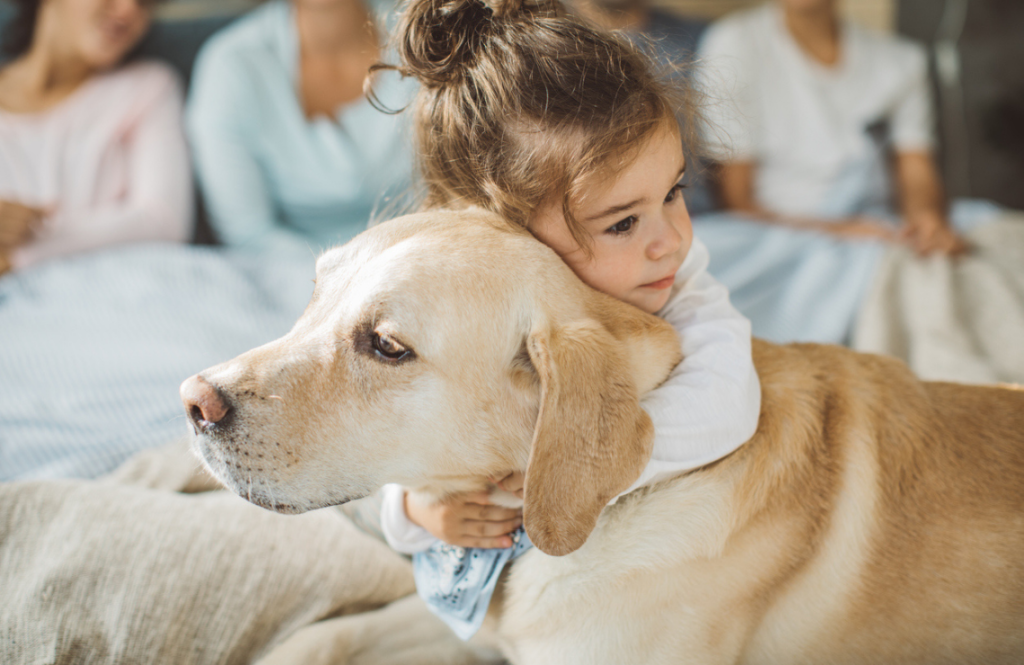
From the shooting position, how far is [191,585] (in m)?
1.30

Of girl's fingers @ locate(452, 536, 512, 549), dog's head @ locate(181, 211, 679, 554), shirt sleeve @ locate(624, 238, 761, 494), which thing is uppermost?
dog's head @ locate(181, 211, 679, 554)

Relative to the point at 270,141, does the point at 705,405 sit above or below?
above

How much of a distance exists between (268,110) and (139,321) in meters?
1.49

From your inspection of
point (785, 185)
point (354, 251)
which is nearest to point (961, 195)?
point (785, 185)

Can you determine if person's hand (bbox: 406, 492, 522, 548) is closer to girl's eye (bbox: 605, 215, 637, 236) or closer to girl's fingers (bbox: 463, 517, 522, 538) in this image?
girl's fingers (bbox: 463, 517, 522, 538)

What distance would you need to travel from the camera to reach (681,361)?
124 cm

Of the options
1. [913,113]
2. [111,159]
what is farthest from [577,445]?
[913,113]

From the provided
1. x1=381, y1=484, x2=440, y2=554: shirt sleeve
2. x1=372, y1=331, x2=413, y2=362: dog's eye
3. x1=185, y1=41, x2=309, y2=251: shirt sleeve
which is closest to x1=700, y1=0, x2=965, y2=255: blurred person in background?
x1=185, y1=41, x2=309, y2=251: shirt sleeve

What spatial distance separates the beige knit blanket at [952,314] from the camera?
2039 mm

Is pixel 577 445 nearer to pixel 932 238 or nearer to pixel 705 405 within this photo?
pixel 705 405

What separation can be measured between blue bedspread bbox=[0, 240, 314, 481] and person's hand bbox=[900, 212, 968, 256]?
2596 mm

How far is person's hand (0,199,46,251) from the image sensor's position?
8.99ft

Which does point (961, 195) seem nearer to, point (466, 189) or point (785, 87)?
point (785, 87)

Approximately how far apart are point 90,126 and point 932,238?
3.90 meters
